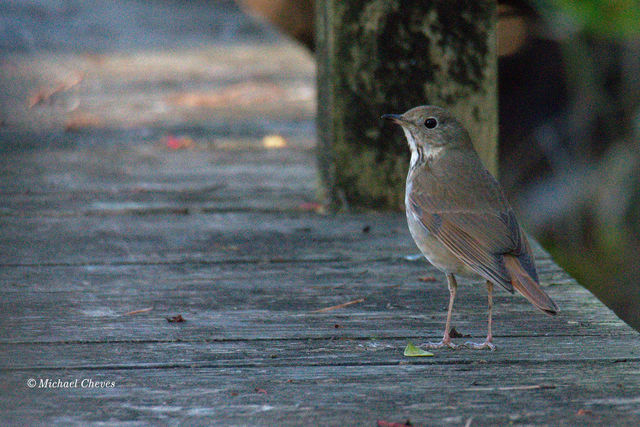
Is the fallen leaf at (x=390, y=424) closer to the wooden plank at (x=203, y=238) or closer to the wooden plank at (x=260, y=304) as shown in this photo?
the wooden plank at (x=260, y=304)

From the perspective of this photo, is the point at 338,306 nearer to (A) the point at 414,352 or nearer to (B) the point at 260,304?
(B) the point at 260,304

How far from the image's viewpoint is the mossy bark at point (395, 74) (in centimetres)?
484

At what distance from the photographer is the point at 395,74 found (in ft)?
16.0

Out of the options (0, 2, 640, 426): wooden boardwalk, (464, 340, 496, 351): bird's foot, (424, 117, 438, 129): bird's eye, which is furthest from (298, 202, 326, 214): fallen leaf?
(464, 340, 496, 351): bird's foot

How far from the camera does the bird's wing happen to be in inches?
134

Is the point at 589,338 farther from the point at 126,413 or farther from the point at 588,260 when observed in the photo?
the point at 588,260

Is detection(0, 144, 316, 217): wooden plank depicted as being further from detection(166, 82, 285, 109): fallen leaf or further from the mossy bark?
detection(166, 82, 285, 109): fallen leaf

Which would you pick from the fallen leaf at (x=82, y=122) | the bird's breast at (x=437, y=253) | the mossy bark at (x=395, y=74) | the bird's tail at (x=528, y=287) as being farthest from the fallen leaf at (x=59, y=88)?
the bird's tail at (x=528, y=287)

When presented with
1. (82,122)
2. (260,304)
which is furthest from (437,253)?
(82,122)

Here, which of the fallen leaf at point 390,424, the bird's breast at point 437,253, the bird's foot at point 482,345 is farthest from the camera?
the bird's breast at point 437,253

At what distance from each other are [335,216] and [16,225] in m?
1.51

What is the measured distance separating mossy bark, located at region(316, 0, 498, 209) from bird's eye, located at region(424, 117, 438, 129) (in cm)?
84

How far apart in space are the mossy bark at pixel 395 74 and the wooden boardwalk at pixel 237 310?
0.30 meters

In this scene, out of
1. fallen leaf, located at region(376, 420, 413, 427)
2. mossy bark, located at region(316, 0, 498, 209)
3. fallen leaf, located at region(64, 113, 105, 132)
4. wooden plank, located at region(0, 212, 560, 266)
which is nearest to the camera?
fallen leaf, located at region(376, 420, 413, 427)
